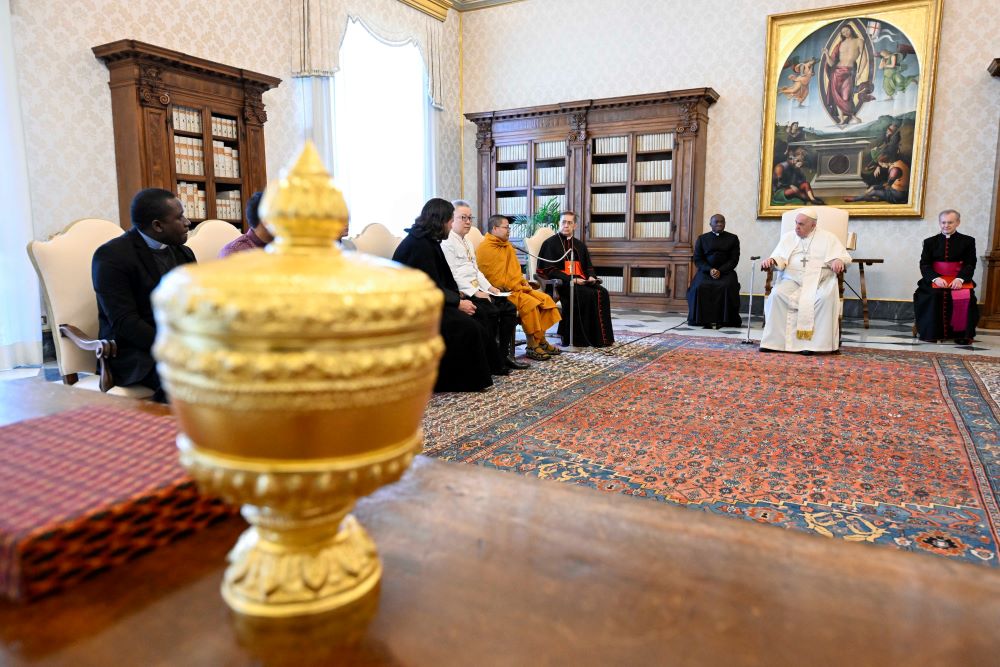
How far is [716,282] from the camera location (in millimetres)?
8172

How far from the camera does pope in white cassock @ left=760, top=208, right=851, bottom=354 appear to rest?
617cm

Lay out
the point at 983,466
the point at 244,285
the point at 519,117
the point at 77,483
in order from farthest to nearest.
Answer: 1. the point at 519,117
2. the point at 983,466
3. the point at 77,483
4. the point at 244,285

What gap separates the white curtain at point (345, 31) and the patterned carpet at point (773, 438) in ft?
15.7

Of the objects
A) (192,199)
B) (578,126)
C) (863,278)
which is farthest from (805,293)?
(192,199)

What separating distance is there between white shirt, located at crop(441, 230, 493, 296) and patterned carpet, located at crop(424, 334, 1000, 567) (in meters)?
0.78

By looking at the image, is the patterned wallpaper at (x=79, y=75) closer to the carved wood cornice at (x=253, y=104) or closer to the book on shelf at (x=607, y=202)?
the carved wood cornice at (x=253, y=104)

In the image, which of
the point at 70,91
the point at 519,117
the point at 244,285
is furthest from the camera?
the point at 519,117

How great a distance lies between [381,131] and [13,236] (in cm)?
463

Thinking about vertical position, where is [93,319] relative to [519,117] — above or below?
below

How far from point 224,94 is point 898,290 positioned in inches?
313

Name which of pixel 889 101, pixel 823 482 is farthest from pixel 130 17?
pixel 889 101

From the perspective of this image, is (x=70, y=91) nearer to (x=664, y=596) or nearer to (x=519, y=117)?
(x=519, y=117)

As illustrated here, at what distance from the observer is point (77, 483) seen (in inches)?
29.5

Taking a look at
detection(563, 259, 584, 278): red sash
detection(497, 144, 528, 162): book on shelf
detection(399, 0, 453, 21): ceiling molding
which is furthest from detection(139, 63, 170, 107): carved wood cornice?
detection(497, 144, 528, 162): book on shelf
